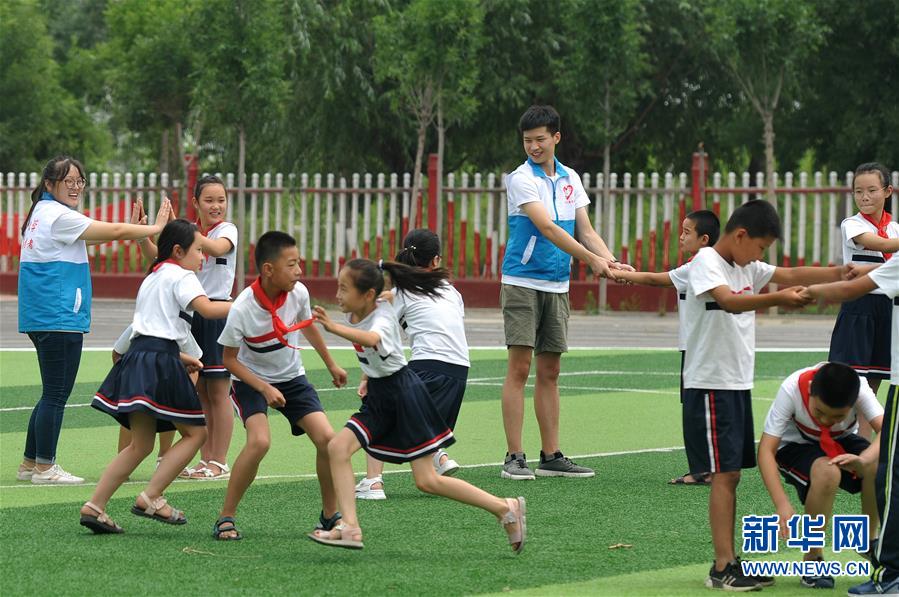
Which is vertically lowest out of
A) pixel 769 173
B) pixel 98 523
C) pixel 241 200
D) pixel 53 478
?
pixel 53 478

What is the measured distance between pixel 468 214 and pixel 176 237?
19.1 meters

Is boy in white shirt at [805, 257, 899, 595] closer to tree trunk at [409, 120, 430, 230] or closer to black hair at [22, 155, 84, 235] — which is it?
black hair at [22, 155, 84, 235]

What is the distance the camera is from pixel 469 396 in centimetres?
1390

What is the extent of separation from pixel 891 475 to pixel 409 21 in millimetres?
21188

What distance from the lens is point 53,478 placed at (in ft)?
30.1

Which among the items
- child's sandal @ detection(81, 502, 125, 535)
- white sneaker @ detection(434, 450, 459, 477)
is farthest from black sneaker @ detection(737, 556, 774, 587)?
child's sandal @ detection(81, 502, 125, 535)

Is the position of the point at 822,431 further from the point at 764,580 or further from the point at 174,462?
the point at 174,462

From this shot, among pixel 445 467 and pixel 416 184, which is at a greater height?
pixel 416 184

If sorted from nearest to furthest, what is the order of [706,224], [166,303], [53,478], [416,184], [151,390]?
1. [151,390]
2. [166,303]
3. [706,224]
4. [53,478]
5. [416,184]

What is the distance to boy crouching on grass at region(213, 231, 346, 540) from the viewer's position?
7.20 metres

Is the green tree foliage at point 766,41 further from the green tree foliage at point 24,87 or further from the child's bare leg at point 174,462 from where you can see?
the green tree foliage at point 24,87

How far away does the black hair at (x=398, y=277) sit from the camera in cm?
705

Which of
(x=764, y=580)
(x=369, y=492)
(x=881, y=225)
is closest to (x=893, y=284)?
(x=764, y=580)

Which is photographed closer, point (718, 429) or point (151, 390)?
point (718, 429)
